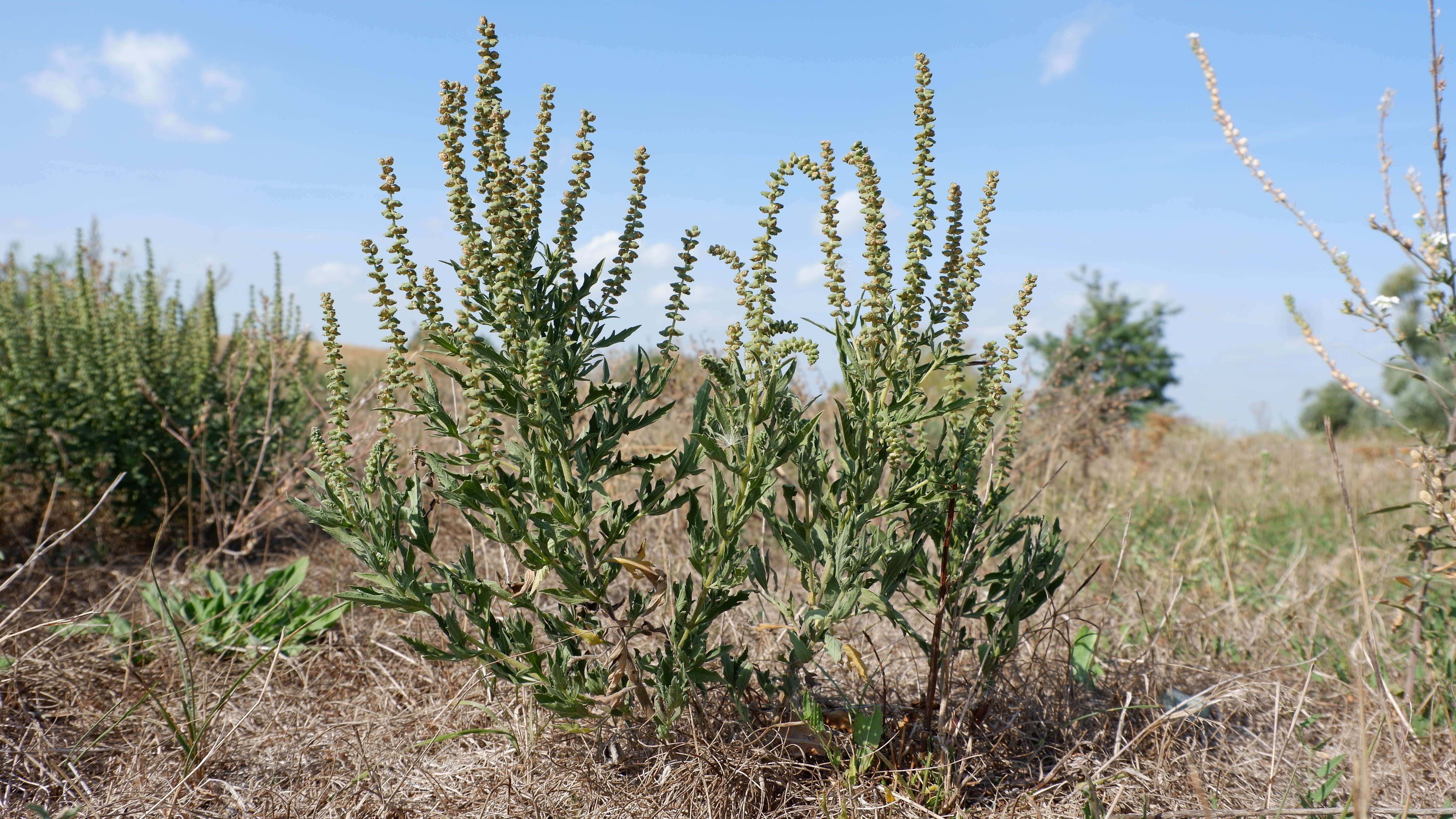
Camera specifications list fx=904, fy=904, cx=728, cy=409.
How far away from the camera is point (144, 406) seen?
197 inches

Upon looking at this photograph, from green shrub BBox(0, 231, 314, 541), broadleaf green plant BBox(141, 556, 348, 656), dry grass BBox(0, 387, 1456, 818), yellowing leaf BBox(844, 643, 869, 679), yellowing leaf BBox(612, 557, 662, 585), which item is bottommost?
dry grass BBox(0, 387, 1456, 818)

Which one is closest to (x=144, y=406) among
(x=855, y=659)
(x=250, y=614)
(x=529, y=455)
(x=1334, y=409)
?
(x=250, y=614)

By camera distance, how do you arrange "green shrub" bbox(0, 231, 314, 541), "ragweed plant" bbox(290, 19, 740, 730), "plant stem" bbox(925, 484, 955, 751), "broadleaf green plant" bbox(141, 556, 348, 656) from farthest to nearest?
1. "green shrub" bbox(0, 231, 314, 541)
2. "broadleaf green plant" bbox(141, 556, 348, 656)
3. "plant stem" bbox(925, 484, 955, 751)
4. "ragweed plant" bbox(290, 19, 740, 730)

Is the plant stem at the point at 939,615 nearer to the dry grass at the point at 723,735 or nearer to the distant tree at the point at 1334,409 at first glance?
the dry grass at the point at 723,735

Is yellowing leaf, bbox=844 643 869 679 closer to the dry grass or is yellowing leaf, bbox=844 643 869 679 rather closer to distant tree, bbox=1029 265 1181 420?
the dry grass

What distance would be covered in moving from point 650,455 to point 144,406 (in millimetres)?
4059

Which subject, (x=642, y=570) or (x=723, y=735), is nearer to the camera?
(x=642, y=570)

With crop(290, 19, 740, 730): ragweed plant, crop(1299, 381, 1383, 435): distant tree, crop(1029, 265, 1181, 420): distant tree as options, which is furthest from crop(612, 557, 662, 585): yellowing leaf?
crop(1299, 381, 1383, 435): distant tree

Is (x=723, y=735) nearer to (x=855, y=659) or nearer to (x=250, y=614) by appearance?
(x=855, y=659)

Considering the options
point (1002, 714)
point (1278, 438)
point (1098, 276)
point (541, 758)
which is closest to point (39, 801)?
point (541, 758)

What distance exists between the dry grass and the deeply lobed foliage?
0.29 meters

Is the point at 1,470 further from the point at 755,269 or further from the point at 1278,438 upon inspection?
the point at 1278,438

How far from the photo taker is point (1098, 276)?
45.0ft

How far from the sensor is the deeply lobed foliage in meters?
2.07
